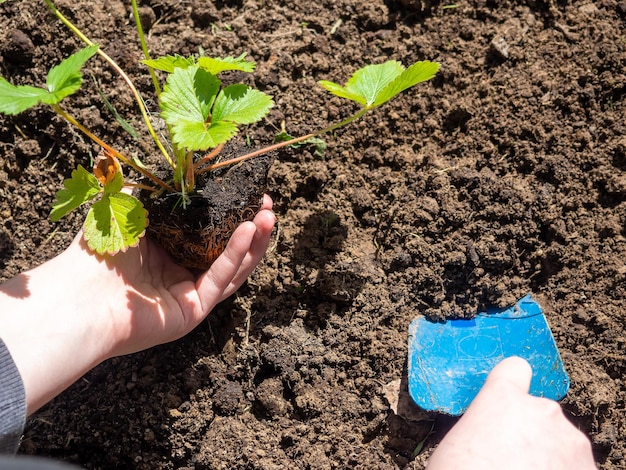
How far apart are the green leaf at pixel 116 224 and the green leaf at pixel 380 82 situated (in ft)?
1.68

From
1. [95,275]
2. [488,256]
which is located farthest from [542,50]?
[95,275]

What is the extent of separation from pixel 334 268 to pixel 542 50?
0.96m

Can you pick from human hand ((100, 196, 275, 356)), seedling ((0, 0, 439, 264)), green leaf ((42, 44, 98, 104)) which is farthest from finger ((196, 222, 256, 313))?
green leaf ((42, 44, 98, 104))

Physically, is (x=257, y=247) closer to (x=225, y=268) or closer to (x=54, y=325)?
(x=225, y=268)

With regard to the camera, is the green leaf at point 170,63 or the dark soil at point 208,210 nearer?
the green leaf at point 170,63

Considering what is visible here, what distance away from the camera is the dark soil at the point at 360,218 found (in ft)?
5.16

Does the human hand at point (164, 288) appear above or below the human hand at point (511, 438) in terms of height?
above

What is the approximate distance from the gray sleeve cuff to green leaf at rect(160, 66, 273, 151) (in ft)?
1.96

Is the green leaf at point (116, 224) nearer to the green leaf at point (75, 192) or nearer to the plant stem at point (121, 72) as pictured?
the green leaf at point (75, 192)

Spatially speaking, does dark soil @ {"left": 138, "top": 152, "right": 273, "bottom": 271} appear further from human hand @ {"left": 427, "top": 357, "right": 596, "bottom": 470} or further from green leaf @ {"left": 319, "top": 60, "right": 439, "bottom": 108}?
human hand @ {"left": 427, "top": 357, "right": 596, "bottom": 470}

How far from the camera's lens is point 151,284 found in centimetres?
150

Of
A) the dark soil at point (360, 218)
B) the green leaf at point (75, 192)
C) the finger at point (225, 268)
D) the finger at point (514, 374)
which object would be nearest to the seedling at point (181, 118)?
the green leaf at point (75, 192)

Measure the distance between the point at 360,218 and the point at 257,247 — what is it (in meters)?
0.38

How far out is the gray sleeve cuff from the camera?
1.15m
